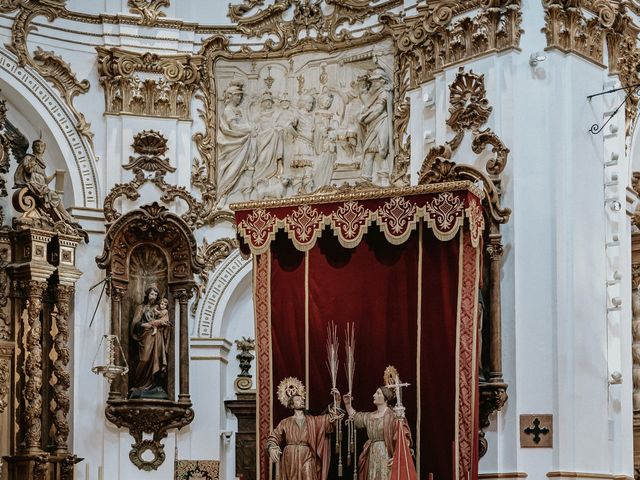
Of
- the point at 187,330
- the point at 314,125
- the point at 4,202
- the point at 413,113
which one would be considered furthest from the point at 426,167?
the point at 4,202

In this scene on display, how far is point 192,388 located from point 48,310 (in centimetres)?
214

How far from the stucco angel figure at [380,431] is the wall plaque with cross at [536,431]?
5.35ft

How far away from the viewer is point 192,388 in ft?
59.0

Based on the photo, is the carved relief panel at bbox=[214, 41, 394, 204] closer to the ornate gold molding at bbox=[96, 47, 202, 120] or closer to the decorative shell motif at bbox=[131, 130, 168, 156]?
the ornate gold molding at bbox=[96, 47, 202, 120]

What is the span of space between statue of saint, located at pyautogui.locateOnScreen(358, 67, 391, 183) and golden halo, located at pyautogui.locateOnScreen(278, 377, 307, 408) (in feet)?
12.6

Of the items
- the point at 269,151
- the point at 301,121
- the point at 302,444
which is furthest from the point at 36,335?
the point at 301,121

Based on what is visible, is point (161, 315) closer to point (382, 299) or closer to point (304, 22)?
point (382, 299)

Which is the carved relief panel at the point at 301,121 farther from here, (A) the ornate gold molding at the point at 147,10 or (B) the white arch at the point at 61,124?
(B) the white arch at the point at 61,124

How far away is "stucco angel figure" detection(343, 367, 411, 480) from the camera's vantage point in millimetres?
14156

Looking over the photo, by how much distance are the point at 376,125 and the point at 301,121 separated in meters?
1.10

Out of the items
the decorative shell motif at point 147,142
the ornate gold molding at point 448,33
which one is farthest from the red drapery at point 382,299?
the decorative shell motif at point 147,142

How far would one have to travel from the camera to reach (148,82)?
18422 mm

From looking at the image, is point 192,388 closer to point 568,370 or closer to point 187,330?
point 187,330

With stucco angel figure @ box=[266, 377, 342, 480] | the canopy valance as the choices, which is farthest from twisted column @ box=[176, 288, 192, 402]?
stucco angel figure @ box=[266, 377, 342, 480]
